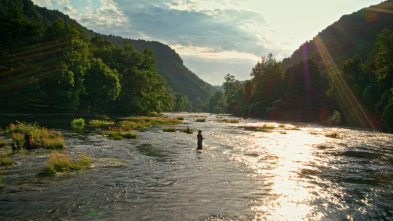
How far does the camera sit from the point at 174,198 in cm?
1307

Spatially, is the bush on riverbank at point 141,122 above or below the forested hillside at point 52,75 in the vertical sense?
below

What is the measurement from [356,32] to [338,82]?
115 m

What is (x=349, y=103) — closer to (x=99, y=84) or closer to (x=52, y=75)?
(x=99, y=84)

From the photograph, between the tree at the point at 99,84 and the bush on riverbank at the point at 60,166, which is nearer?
the bush on riverbank at the point at 60,166

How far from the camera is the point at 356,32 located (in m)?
172

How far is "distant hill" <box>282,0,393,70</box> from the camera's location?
152m

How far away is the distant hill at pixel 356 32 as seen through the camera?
152000mm

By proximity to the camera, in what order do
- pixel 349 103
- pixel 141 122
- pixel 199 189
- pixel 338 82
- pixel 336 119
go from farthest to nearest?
pixel 338 82
pixel 349 103
pixel 336 119
pixel 141 122
pixel 199 189

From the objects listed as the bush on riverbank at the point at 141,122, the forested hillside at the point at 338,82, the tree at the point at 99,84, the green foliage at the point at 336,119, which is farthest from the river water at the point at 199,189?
the tree at the point at 99,84

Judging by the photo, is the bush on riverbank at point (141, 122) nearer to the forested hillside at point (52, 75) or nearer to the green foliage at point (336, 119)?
the forested hillside at point (52, 75)

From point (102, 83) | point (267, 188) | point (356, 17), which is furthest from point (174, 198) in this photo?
point (356, 17)

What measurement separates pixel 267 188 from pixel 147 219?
25.6ft

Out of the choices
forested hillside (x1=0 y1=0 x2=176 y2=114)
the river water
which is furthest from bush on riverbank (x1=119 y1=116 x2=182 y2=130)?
the river water

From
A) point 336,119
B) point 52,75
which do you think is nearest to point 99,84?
point 52,75
